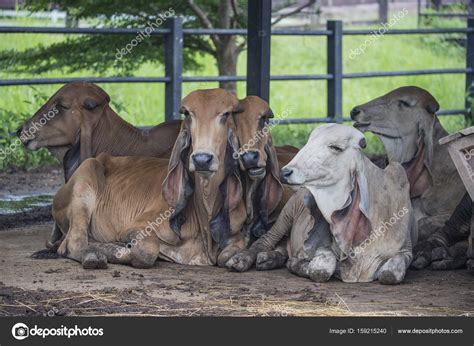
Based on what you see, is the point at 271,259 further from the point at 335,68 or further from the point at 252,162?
the point at 335,68

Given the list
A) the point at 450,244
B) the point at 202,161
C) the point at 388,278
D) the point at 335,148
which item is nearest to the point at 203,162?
the point at 202,161

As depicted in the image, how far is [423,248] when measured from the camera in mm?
8508

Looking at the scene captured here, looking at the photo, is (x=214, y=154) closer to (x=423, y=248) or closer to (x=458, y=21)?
(x=423, y=248)

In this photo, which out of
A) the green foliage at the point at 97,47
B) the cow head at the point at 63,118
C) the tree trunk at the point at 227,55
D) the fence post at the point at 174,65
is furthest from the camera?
the tree trunk at the point at 227,55

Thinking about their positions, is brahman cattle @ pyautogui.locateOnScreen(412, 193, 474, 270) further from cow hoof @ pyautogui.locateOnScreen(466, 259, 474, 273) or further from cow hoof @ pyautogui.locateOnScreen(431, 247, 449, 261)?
cow hoof @ pyautogui.locateOnScreen(466, 259, 474, 273)

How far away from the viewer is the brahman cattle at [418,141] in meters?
9.15

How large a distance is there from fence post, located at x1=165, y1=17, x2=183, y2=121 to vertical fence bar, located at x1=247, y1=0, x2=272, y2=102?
12.2ft

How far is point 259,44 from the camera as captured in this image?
949 centimetres

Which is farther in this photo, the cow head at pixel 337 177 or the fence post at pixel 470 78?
the fence post at pixel 470 78

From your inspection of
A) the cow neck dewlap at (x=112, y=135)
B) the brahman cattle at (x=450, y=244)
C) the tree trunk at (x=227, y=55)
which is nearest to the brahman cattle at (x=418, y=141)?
the brahman cattle at (x=450, y=244)

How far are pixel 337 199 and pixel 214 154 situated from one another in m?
0.84

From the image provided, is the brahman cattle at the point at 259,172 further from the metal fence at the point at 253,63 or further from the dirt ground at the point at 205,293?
the metal fence at the point at 253,63
